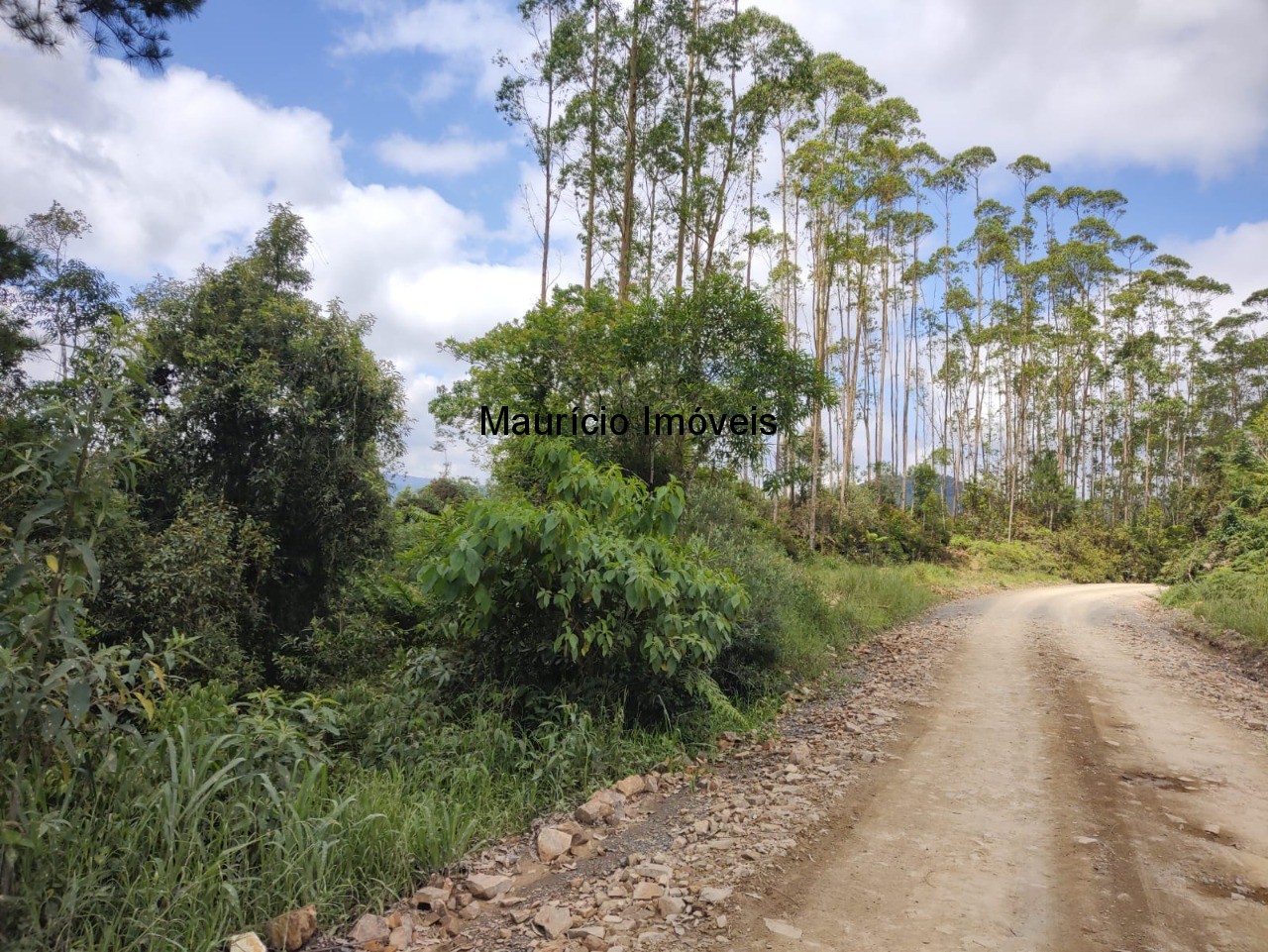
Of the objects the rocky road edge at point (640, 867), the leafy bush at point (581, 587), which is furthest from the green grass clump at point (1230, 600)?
the leafy bush at point (581, 587)

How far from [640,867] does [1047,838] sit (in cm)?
215

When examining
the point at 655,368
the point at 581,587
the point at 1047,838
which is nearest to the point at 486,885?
the point at 581,587

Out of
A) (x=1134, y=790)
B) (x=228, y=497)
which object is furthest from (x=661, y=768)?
(x=228, y=497)

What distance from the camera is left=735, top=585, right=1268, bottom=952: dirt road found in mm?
2649

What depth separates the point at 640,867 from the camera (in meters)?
3.25

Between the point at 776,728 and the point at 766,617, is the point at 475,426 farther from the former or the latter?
the point at 776,728

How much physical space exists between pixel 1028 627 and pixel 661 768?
9101mm

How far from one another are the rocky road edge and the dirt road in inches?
7.9

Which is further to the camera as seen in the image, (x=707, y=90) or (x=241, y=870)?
(x=707, y=90)

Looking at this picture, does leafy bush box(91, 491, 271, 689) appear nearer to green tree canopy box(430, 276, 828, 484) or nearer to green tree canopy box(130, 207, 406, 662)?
green tree canopy box(130, 207, 406, 662)

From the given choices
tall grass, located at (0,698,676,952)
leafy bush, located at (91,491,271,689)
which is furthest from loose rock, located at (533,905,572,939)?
leafy bush, located at (91,491,271,689)

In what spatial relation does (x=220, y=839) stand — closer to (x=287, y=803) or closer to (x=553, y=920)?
(x=287, y=803)

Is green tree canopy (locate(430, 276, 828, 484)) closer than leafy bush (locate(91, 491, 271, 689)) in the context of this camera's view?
No

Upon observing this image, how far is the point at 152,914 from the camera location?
2.48 meters
